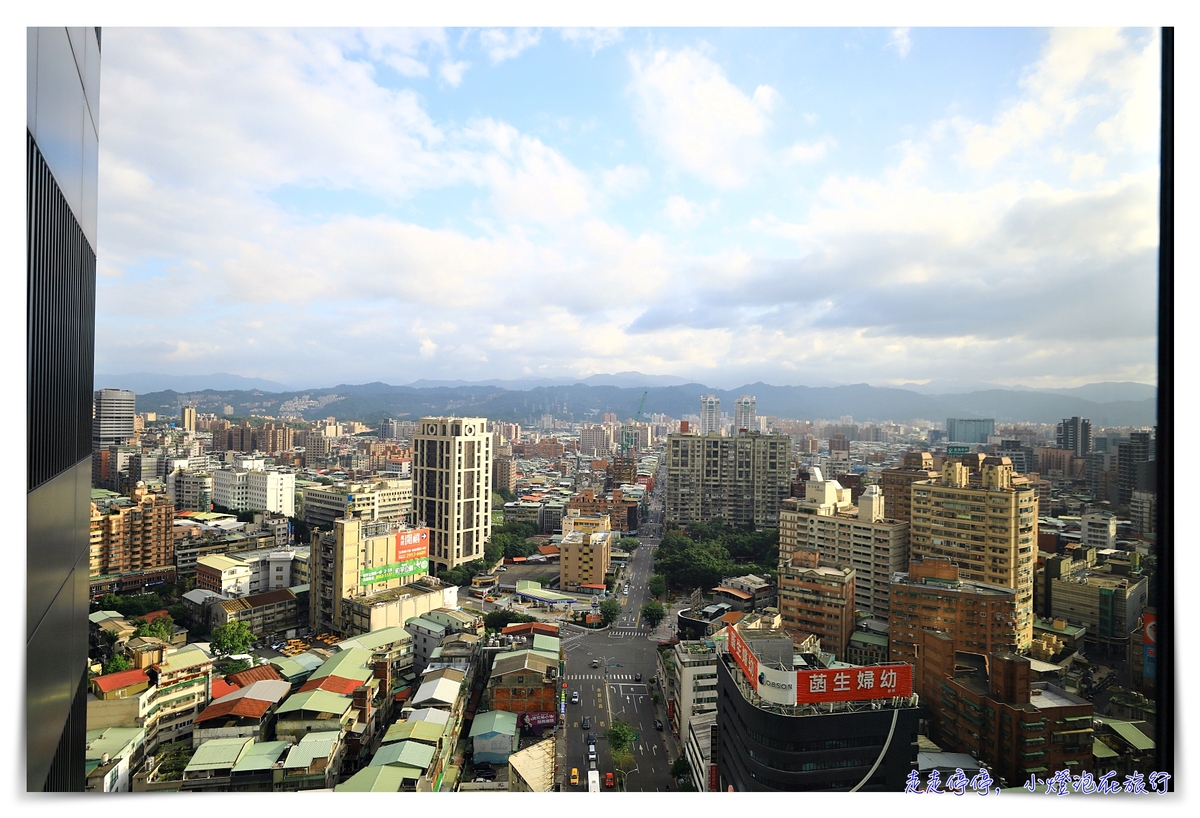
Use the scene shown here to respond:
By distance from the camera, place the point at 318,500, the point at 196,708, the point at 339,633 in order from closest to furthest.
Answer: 1. the point at 196,708
2. the point at 339,633
3. the point at 318,500

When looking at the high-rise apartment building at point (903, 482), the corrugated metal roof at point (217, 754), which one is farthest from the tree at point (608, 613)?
the corrugated metal roof at point (217, 754)

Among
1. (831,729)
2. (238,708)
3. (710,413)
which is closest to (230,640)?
(238,708)

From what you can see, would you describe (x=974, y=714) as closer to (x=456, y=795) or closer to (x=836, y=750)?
(x=836, y=750)

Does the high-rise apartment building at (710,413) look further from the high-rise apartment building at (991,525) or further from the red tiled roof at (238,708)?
the red tiled roof at (238,708)

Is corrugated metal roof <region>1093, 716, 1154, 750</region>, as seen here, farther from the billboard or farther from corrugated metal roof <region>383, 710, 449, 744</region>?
the billboard

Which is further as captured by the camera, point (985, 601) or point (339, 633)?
point (339, 633)

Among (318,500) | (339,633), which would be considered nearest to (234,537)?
(318,500)

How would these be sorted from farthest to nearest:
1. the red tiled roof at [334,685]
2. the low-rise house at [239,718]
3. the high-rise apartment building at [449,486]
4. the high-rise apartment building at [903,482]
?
the high-rise apartment building at [449,486] < the high-rise apartment building at [903,482] < the red tiled roof at [334,685] < the low-rise house at [239,718]

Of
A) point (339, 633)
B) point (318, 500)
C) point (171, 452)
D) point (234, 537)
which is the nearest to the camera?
point (339, 633)
